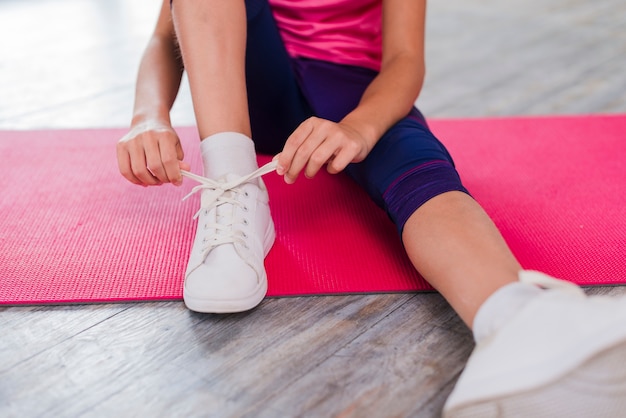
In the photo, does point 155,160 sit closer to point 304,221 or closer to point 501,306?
point 304,221

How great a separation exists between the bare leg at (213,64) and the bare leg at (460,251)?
0.98 feet

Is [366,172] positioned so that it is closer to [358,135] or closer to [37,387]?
[358,135]

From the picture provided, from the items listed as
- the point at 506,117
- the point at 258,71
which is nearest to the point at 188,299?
the point at 258,71

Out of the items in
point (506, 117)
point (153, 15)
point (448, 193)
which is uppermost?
point (448, 193)

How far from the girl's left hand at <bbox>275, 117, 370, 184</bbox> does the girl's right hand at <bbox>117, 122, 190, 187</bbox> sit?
0.14 meters

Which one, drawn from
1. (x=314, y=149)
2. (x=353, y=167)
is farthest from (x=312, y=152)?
(x=353, y=167)

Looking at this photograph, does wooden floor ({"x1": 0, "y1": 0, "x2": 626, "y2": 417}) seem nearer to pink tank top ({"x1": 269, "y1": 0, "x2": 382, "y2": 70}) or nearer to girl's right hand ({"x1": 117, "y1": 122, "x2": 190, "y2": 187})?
girl's right hand ({"x1": 117, "y1": 122, "x2": 190, "y2": 187})

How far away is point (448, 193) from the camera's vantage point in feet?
3.05

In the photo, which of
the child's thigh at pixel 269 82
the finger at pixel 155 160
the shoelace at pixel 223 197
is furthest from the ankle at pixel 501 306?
the child's thigh at pixel 269 82

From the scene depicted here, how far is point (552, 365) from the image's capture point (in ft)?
2.11

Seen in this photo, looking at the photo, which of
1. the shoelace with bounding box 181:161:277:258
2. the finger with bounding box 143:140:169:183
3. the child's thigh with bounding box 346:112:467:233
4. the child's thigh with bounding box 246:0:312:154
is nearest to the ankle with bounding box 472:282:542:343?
the child's thigh with bounding box 346:112:467:233

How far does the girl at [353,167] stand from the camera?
0.66 meters

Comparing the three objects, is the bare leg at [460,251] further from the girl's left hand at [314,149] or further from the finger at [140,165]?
the finger at [140,165]

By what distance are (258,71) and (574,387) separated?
76cm
